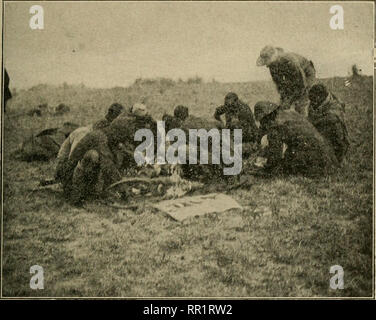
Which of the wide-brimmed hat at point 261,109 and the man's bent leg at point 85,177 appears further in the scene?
the wide-brimmed hat at point 261,109

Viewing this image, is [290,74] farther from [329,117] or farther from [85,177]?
[85,177]

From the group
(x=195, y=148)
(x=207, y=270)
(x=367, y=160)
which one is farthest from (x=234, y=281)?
(x=367, y=160)

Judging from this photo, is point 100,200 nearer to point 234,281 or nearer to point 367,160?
point 234,281

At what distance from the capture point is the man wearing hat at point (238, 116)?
789cm

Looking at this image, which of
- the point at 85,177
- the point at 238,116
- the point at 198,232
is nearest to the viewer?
the point at 198,232

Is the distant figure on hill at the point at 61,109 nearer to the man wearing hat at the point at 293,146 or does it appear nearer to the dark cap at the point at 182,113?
the dark cap at the point at 182,113

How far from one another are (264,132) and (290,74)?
3.14 ft

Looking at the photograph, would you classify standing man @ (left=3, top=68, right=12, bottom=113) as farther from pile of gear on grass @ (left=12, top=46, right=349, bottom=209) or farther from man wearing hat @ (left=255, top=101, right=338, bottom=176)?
man wearing hat @ (left=255, top=101, right=338, bottom=176)

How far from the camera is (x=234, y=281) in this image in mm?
7531

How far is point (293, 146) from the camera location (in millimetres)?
7871

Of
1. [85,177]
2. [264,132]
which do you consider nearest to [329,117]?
[264,132]

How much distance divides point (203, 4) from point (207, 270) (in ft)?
12.8

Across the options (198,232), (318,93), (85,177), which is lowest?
(198,232)

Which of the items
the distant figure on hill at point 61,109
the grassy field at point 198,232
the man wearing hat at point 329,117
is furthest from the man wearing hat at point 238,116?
the distant figure on hill at point 61,109
